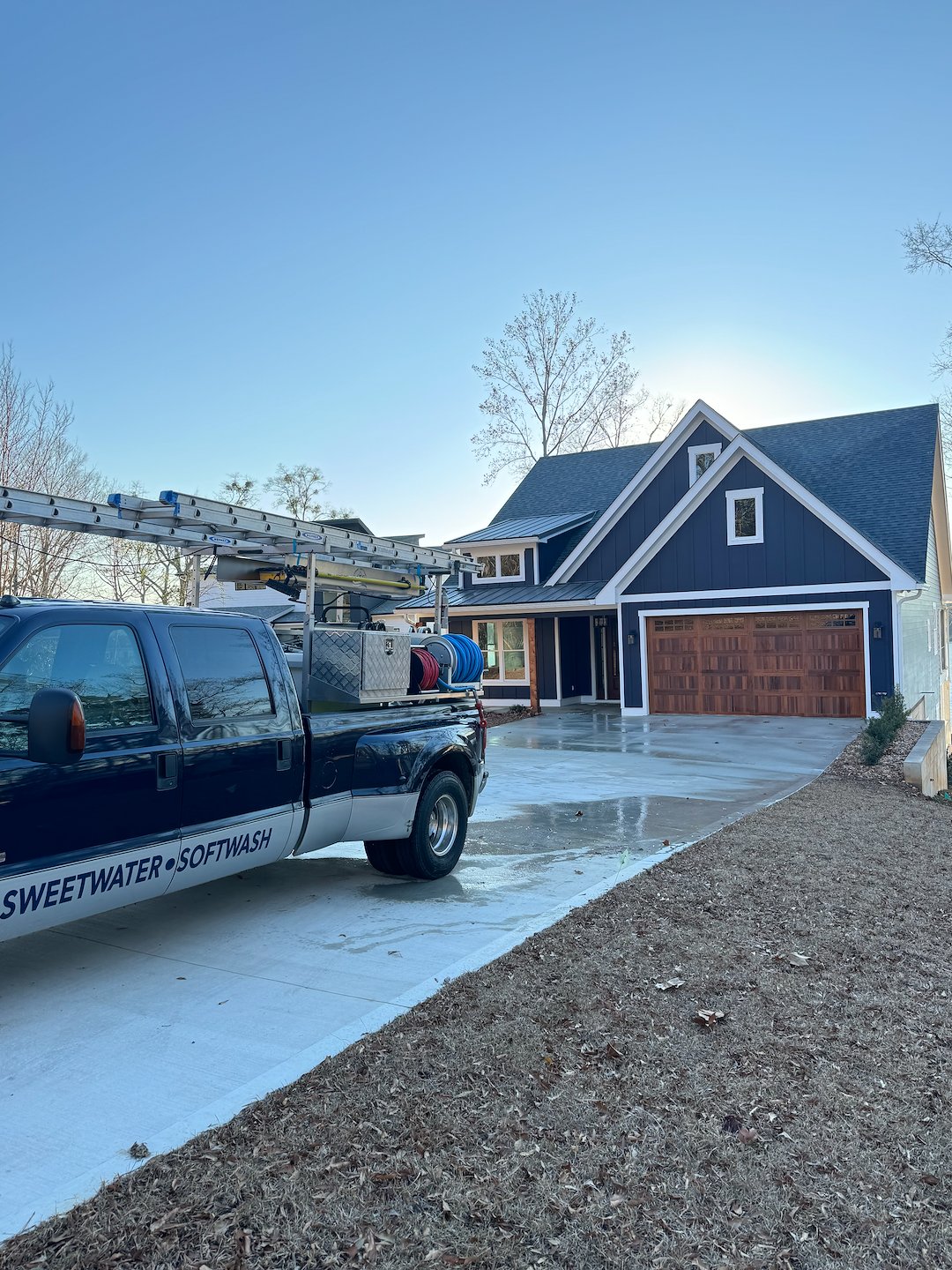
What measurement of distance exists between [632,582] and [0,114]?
16.0 metres

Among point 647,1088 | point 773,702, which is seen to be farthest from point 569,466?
point 647,1088

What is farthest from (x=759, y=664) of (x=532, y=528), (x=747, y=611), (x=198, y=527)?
(x=198, y=527)

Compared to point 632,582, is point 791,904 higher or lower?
lower

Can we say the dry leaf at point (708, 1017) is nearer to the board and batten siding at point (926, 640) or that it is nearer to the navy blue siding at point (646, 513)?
the board and batten siding at point (926, 640)

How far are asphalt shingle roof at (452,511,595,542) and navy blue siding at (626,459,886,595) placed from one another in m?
4.26

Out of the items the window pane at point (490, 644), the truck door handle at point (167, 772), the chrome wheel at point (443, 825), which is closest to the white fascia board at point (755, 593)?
the window pane at point (490, 644)

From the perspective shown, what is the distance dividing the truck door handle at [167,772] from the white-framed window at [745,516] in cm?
1812

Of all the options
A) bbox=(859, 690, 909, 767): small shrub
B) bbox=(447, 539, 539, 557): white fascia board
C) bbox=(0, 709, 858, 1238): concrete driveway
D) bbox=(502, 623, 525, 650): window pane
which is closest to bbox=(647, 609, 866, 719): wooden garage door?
bbox=(859, 690, 909, 767): small shrub

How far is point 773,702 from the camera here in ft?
67.9

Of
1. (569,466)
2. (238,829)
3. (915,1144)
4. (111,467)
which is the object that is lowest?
(915,1144)

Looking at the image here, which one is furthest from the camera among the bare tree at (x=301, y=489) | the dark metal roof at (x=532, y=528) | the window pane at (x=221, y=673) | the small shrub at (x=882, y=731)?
the bare tree at (x=301, y=489)

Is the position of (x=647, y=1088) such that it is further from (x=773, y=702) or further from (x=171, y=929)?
(x=773, y=702)

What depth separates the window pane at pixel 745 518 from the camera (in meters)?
21.0

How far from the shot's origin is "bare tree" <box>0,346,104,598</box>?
16.7m
